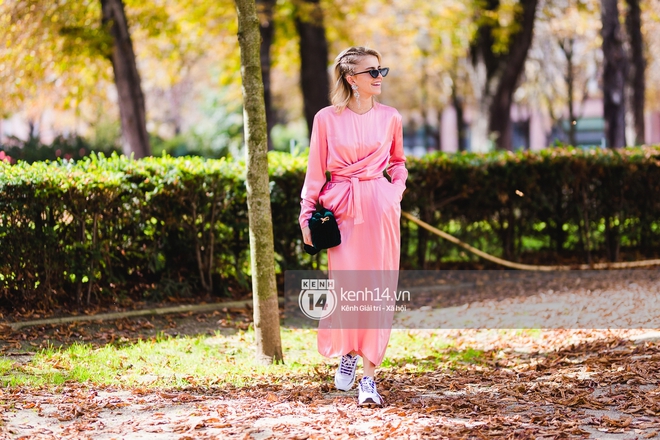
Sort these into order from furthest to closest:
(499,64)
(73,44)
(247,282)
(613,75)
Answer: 1. (499,64)
2. (613,75)
3. (73,44)
4. (247,282)

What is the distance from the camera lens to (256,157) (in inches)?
234

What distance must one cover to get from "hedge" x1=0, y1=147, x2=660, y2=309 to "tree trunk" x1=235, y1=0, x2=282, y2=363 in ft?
7.31

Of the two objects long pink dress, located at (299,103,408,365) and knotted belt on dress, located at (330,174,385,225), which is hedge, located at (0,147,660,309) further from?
knotted belt on dress, located at (330,174,385,225)

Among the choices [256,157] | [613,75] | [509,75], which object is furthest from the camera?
[509,75]

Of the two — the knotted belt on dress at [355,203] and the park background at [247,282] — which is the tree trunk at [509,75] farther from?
the knotted belt on dress at [355,203]

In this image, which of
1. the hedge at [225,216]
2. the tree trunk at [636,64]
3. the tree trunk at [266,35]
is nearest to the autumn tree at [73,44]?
the tree trunk at [266,35]

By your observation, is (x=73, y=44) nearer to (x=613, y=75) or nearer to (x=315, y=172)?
(x=315, y=172)

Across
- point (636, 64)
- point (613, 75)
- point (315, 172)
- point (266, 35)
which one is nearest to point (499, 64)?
point (613, 75)

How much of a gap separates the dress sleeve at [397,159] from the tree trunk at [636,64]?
551 inches

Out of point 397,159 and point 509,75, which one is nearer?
point 397,159

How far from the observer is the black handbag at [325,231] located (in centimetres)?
494

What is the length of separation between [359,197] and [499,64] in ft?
45.1

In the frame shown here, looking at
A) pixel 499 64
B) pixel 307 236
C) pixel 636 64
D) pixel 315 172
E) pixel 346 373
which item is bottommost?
pixel 346 373

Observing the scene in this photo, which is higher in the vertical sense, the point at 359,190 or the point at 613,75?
the point at 613,75
